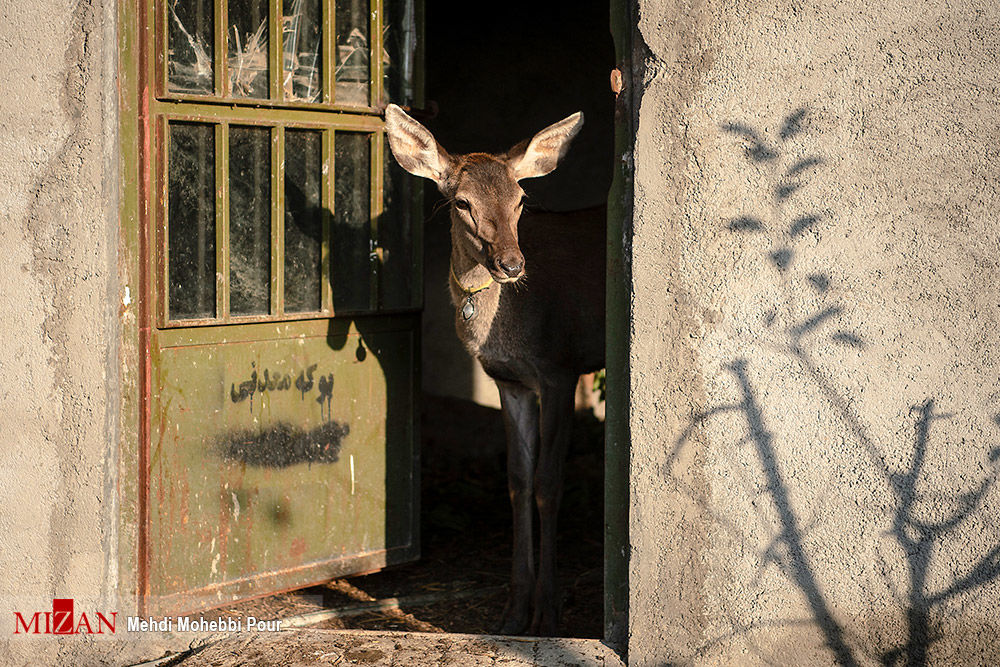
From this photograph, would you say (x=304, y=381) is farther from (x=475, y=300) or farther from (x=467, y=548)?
(x=467, y=548)

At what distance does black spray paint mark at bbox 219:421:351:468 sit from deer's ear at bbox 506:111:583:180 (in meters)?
1.59

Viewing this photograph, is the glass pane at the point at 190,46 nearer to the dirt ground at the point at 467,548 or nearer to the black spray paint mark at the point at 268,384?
the black spray paint mark at the point at 268,384

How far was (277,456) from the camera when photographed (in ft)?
15.6

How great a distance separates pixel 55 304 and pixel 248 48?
4.74ft

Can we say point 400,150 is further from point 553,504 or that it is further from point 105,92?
point 553,504

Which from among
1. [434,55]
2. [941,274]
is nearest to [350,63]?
[941,274]

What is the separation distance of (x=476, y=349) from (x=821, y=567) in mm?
2113

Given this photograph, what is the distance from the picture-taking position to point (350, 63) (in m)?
4.89

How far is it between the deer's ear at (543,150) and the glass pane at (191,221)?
147 cm

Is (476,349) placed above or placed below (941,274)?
below

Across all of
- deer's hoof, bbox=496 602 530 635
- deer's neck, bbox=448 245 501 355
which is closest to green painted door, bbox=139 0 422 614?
deer's neck, bbox=448 245 501 355

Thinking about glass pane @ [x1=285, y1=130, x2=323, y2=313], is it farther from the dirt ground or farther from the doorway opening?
the doorway opening

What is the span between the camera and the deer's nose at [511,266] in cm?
443

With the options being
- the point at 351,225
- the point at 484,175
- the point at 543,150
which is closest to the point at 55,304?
the point at 351,225
